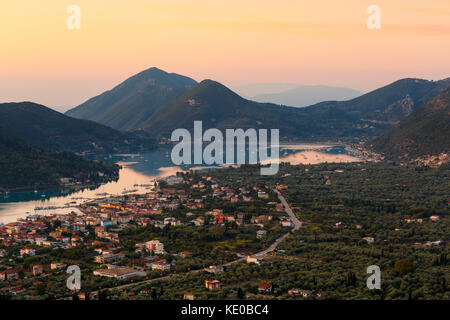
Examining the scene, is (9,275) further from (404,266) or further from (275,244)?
(404,266)

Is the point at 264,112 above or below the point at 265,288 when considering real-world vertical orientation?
above

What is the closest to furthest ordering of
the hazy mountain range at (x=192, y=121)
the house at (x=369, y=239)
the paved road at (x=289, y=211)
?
the house at (x=369, y=239) → the paved road at (x=289, y=211) → the hazy mountain range at (x=192, y=121)

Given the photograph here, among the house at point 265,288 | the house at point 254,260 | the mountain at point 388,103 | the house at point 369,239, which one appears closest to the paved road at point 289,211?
the house at point 369,239

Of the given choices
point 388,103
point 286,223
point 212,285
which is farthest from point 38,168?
point 388,103

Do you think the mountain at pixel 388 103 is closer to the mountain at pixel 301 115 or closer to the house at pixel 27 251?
the mountain at pixel 301 115
